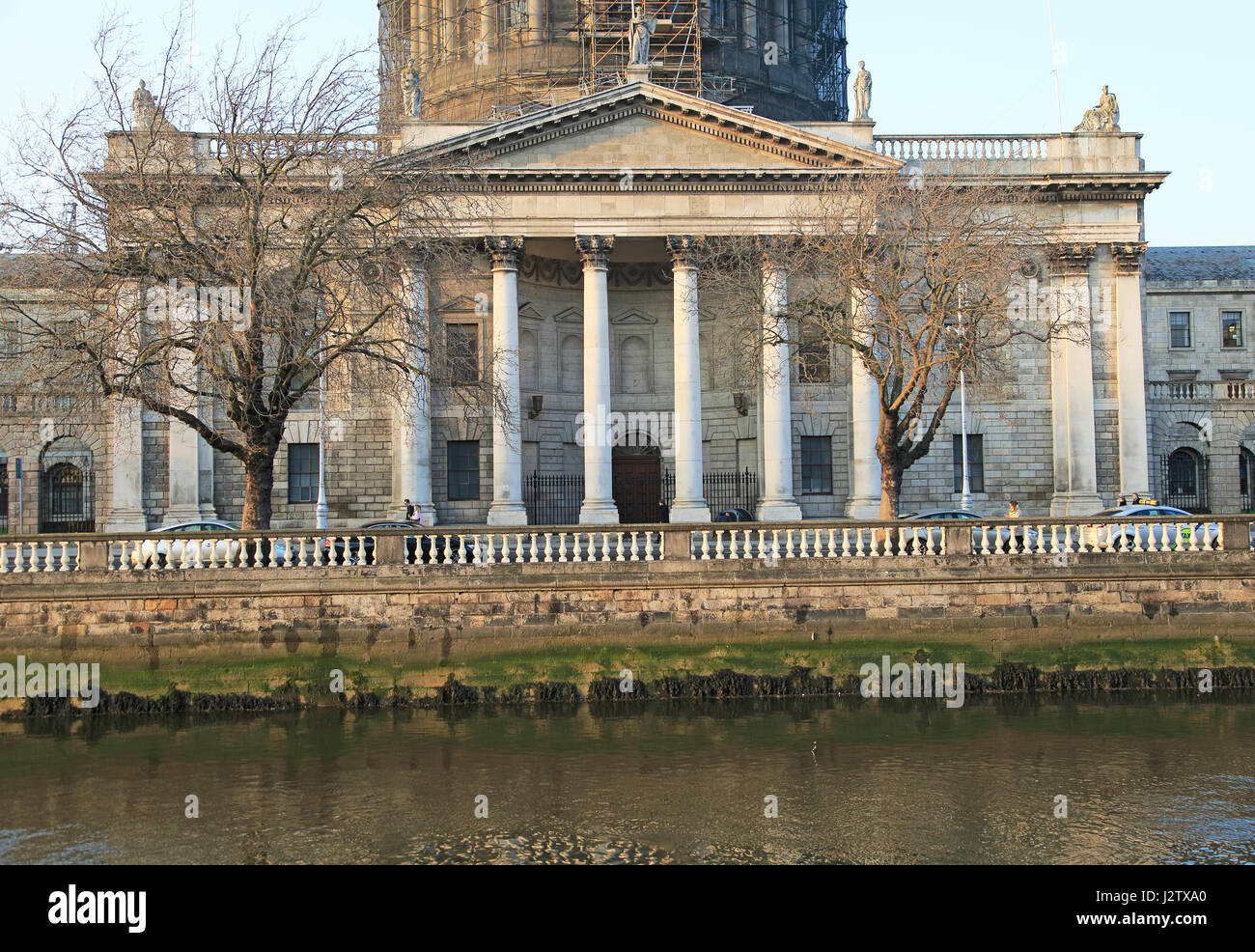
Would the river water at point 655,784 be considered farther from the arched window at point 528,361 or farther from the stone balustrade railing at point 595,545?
the arched window at point 528,361

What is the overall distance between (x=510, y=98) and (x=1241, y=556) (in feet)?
105

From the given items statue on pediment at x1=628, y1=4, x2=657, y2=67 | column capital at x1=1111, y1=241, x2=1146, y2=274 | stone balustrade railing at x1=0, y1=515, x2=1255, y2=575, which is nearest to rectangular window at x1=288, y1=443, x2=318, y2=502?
statue on pediment at x1=628, y1=4, x2=657, y2=67

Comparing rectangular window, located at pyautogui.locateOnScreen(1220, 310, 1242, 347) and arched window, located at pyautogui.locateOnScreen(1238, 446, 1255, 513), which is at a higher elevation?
rectangular window, located at pyautogui.locateOnScreen(1220, 310, 1242, 347)

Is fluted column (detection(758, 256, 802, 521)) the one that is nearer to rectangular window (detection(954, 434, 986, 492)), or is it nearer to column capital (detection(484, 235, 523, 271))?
rectangular window (detection(954, 434, 986, 492))

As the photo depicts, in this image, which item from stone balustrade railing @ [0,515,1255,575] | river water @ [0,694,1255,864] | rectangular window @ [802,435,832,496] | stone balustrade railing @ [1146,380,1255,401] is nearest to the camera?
river water @ [0,694,1255,864]

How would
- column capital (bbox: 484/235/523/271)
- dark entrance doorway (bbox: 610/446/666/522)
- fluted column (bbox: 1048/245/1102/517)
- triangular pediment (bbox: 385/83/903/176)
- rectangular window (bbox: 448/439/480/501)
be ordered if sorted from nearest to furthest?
triangular pediment (bbox: 385/83/903/176)
column capital (bbox: 484/235/523/271)
fluted column (bbox: 1048/245/1102/517)
rectangular window (bbox: 448/439/480/501)
dark entrance doorway (bbox: 610/446/666/522)

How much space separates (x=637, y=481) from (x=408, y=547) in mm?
19308

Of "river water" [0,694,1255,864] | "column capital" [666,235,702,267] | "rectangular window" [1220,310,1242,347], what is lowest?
"river water" [0,694,1255,864]

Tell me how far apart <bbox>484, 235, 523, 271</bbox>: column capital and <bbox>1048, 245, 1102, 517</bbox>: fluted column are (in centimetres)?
1748

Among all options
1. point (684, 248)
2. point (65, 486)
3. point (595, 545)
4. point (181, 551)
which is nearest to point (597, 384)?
point (684, 248)

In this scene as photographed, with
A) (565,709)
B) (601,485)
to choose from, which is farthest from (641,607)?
(601,485)

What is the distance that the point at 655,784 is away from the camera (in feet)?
59.7

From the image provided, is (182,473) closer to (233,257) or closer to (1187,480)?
(233,257)

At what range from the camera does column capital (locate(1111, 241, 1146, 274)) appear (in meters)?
41.6
